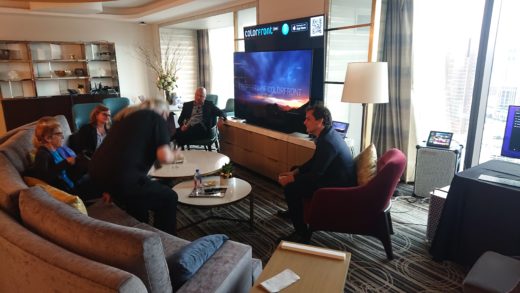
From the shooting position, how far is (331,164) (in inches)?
104

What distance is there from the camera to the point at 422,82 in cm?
383

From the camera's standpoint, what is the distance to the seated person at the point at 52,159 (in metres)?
2.44

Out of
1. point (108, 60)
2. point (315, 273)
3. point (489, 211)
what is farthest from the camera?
point (108, 60)

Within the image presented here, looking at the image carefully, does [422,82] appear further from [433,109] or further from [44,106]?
[44,106]

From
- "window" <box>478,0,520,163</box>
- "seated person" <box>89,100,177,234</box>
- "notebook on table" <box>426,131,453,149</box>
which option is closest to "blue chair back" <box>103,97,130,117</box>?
→ "seated person" <box>89,100,177,234</box>

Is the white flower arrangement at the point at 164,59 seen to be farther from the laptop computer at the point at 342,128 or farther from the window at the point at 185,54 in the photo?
the laptop computer at the point at 342,128

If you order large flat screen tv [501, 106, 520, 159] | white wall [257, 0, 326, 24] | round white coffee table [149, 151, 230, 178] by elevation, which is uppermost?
white wall [257, 0, 326, 24]

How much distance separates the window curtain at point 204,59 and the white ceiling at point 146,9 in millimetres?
345

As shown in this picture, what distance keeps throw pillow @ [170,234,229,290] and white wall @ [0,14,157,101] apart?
656 centimetres

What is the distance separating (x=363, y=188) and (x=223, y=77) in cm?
555

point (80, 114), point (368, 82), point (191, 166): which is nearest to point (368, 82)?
point (368, 82)

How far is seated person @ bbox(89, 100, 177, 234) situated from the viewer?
7.17ft

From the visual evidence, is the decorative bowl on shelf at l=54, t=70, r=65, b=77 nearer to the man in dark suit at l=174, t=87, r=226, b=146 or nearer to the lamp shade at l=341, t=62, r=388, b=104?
the man in dark suit at l=174, t=87, r=226, b=146

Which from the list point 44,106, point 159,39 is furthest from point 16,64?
point 159,39
